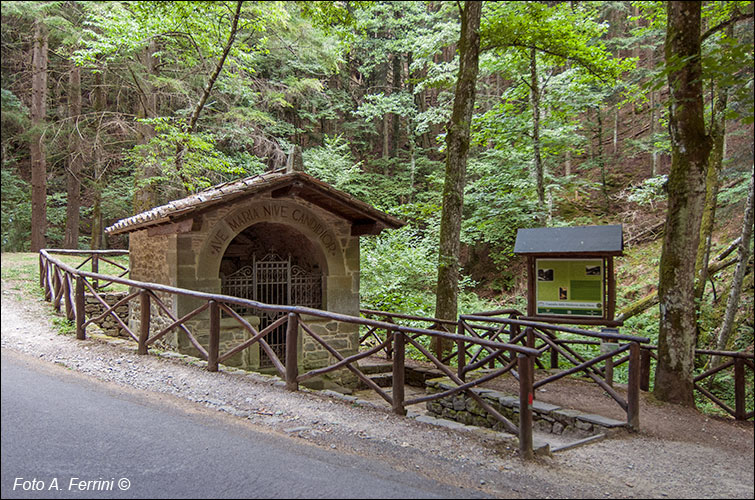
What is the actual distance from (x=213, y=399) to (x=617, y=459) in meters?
3.67

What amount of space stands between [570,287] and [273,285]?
4914 mm

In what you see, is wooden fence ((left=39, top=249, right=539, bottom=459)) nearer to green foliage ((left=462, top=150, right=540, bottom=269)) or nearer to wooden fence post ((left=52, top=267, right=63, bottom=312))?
wooden fence post ((left=52, top=267, right=63, bottom=312))

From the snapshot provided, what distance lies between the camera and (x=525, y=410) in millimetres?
3879

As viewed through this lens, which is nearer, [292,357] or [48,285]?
[292,357]

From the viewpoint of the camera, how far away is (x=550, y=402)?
19.5 feet

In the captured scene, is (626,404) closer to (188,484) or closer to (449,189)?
(188,484)

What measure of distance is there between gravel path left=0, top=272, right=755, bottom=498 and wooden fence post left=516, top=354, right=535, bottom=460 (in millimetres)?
111

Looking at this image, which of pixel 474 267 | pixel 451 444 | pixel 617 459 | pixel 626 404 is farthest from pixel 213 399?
pixel 474 267

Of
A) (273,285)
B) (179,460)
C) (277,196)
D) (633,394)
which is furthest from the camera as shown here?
(273,285)

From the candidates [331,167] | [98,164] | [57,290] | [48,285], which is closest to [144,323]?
[57,290]

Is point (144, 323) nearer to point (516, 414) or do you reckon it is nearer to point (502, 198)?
point (516, 414)

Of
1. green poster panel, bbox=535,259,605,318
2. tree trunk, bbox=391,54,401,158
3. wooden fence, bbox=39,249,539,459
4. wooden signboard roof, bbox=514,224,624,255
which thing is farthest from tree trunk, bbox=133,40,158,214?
green poster panel, bbox=535,259,605,318

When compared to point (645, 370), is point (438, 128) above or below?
above

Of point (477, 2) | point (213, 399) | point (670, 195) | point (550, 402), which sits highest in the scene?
point (477, 2)
